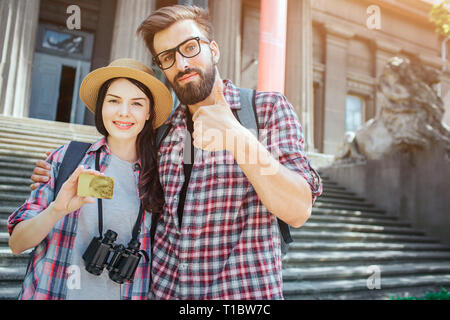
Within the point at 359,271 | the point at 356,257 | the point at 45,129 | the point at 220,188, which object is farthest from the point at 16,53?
the point at 220,188

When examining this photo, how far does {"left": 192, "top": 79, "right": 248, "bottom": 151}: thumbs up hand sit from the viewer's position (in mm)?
1252

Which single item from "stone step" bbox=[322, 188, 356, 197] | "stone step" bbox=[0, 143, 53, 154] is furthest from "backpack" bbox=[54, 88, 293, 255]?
"stone step" bbox=[322, 188, 356, 197]

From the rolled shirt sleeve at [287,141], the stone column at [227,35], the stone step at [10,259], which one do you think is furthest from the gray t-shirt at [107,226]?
the stone column at [227,35]

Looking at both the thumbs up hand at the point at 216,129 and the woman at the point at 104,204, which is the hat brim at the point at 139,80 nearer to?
the woman at the point at 104,204

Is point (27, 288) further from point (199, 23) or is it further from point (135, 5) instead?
point (135, 5)

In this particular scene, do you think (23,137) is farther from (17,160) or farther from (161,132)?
(161,132)

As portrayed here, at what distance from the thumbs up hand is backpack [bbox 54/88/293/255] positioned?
0.87 ft

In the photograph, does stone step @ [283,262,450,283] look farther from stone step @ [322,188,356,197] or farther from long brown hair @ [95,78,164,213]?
long brown hair @ [95,78,164,213]

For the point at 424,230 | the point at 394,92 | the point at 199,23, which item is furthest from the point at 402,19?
the point at 199,23

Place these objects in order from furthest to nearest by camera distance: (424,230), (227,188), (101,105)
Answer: (424,230) → (101,105) → (227,188)
